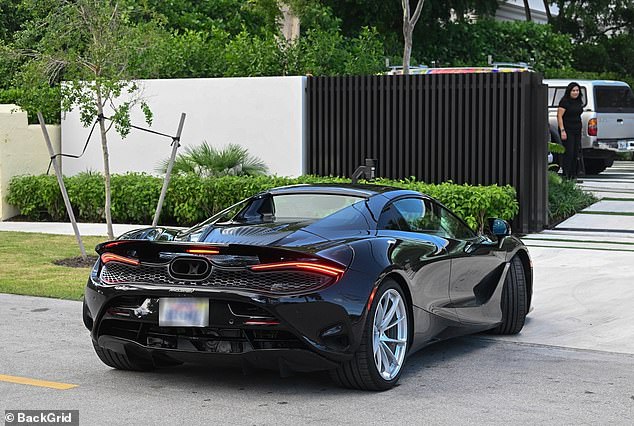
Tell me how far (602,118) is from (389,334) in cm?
1690

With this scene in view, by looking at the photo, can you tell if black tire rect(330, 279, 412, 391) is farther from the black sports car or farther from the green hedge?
the green hedge

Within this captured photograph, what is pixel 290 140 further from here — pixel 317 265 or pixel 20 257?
pixel 317 265

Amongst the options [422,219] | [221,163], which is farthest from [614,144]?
[422,219]

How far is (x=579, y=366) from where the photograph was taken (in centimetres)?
797

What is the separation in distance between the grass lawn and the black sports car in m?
3.94

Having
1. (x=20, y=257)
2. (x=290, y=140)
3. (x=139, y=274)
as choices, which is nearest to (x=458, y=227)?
(x=139, y=274)

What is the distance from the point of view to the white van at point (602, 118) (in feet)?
75.1

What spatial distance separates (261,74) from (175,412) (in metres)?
13.4

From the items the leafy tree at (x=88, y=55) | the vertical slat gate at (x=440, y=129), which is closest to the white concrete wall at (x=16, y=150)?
the vertical slat gate at (x=440, y=129)

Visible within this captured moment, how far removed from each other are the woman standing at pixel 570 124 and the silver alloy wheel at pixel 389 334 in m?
13.9

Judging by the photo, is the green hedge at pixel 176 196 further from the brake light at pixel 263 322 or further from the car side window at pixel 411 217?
the brake light at pixel 263 322

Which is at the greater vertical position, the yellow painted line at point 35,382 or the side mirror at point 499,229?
the side mirror at point 499,229

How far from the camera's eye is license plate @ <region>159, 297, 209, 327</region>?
6.73 m

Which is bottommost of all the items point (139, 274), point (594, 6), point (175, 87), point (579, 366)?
point (579, 366)
